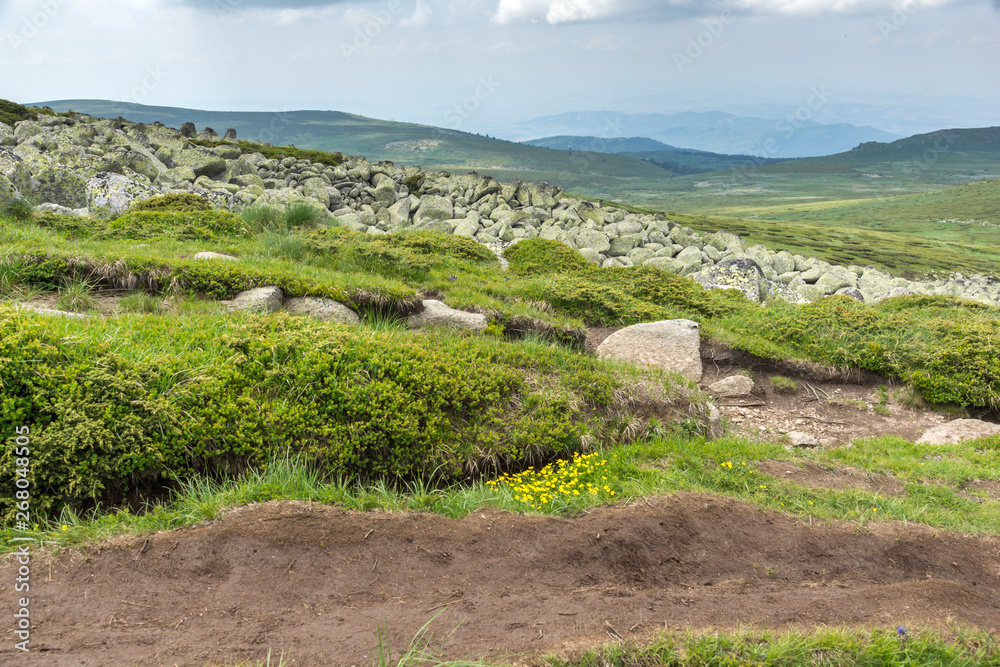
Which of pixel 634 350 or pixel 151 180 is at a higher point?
pixel 151 180

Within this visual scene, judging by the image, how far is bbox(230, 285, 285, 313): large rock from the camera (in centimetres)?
900

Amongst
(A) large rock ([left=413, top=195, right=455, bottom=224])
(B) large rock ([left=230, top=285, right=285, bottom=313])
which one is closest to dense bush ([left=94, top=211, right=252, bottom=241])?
(B) large rock ([left=230, top=285, right=285, bottom=313])

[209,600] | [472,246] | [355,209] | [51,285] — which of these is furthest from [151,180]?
[209,600]

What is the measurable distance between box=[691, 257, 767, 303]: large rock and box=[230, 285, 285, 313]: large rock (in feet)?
44.4

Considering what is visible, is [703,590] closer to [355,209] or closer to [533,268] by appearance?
[533,268]

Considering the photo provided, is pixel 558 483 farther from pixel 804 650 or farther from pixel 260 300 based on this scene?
pixel 260 300

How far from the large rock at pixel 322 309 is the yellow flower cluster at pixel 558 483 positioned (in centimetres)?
432

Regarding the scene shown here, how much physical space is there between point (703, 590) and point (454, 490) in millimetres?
2687

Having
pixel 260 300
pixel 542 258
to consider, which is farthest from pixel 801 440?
pixel 542 258

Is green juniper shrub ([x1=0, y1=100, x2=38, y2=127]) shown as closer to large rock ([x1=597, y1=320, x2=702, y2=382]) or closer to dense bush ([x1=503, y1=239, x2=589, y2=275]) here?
dense bush ([x1=503, y1=239, x2=589, y2=275])

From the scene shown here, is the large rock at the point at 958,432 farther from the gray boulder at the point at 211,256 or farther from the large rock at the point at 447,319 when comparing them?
the gray boulder at the point at 211,256

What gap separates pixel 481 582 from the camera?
15.5 feet

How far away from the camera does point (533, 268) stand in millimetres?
16406

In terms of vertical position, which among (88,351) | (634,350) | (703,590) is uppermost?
(88,351)
